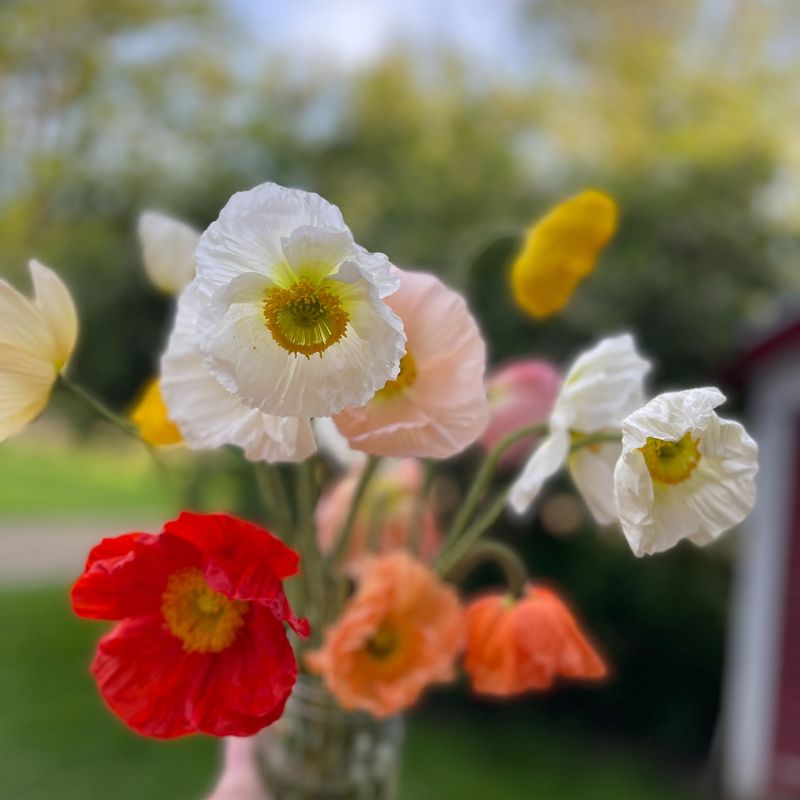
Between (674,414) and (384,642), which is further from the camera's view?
(384,642)

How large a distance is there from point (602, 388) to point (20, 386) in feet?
0.84

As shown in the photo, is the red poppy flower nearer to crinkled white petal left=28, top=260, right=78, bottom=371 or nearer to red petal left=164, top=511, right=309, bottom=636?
red petal left=164, top=511, right=309, bottom=636


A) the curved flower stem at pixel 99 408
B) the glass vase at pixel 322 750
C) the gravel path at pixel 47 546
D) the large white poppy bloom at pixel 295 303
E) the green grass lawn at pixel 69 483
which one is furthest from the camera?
the green grass lawn at pixel 69 483

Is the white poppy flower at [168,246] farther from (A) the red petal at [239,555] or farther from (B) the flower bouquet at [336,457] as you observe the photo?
(A) the red petal at [239,555]

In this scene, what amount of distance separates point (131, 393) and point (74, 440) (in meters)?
0.23

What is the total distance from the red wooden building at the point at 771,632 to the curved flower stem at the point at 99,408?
7.70 ft

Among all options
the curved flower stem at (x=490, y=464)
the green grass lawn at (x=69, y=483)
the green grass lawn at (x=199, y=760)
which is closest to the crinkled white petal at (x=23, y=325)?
the curved flower stem at (x=490, y=464)

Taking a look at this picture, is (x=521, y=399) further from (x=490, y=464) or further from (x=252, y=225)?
(x=252, y=225)

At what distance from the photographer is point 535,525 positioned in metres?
2.82

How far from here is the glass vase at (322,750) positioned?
0.56 m

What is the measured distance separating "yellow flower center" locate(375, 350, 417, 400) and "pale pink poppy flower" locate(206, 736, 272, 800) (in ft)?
0.82

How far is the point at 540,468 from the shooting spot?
1.47ft

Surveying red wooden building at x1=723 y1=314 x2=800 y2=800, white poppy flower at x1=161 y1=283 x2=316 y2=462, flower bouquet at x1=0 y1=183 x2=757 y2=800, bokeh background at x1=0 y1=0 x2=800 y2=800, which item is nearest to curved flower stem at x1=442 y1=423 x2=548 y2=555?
flower bouquet at x1=0 y1=183 x2=757 y2=800

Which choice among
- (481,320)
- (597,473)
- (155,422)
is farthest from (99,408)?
(481,320)
